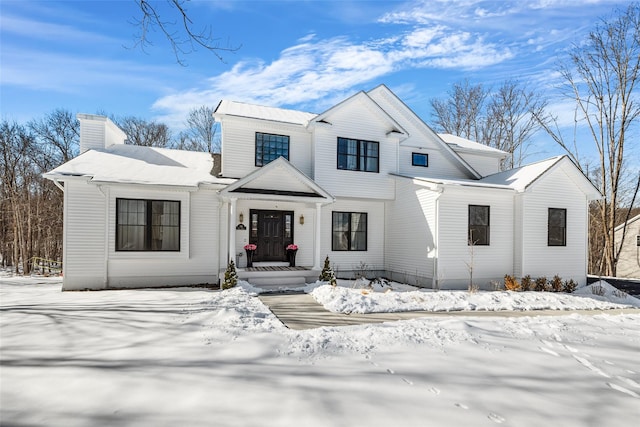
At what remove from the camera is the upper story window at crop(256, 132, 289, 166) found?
11898 millimetres

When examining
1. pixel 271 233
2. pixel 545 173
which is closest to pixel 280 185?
pixel 271 233

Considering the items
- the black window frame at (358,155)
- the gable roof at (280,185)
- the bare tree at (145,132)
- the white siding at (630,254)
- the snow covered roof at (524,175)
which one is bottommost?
the white siding at (630,254)

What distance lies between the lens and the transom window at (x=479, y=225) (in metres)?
11.3

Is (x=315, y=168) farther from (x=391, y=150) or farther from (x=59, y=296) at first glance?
(x=59, y=296)

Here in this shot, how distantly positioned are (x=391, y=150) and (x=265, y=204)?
563 cm

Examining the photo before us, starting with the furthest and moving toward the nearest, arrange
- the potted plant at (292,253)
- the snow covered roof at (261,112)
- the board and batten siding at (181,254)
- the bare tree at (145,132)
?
the bare tree at (145,132) < the snow covered roof at (261,112) < the potted plant at (292,253) < the board and batten siding at (181,254)

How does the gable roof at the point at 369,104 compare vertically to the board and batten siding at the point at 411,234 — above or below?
above

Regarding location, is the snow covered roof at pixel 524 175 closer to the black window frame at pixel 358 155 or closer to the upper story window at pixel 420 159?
the upper story window at pixel 420 159

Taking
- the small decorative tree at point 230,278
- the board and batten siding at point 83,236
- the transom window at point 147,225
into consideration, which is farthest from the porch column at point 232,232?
the board and batten siding at point 83,236

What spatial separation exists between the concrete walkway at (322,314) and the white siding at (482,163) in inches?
339

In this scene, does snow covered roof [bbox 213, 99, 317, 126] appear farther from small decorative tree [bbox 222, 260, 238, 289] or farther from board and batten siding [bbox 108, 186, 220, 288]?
small decorative tree [bbox 222, 260, 238, 289]

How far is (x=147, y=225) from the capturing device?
9.98 metres

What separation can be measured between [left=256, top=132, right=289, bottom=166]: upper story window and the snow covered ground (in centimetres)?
693

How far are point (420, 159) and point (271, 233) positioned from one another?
23.6 ft
